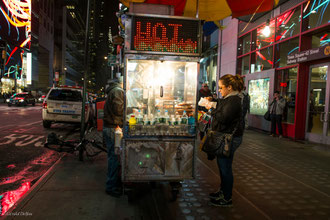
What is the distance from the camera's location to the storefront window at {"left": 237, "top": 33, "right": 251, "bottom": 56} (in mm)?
13937

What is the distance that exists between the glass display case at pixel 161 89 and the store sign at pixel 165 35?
0.53m

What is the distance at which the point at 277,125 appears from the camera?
34.7 feet

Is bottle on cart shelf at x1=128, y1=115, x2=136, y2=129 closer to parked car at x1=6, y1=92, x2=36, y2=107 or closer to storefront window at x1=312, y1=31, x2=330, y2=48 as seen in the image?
storefront window at x1=312, y1=31, x2=330, y2=48

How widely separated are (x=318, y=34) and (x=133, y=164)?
9438 mm

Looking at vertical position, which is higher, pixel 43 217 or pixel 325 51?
pixel 325 51

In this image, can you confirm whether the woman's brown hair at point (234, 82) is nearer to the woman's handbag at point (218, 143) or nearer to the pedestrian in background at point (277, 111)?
the woman's handbag at point (218, 143)

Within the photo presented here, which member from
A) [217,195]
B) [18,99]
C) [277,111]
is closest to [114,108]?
[217,195]

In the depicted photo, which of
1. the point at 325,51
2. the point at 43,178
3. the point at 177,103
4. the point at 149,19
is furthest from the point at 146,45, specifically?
the point at 325,51

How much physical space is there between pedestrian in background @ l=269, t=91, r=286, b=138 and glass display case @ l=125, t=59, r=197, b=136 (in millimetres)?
7030

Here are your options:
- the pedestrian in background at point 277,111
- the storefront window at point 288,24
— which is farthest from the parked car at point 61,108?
the storefront window at point 288,24

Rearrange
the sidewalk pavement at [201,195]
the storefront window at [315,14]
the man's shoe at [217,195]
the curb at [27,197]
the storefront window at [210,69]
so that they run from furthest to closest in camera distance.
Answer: the storefront window at [210,69] < the storefront window at [315,14] < the man's shoe at [217,195] < the sidewalk pavement at [201,195] < the curb at [27,197]

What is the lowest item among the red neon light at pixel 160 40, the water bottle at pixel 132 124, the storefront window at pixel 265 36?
the water bottle at pixel 132 124

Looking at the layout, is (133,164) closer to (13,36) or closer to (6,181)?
(6,181)

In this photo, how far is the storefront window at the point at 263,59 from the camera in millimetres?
11848
